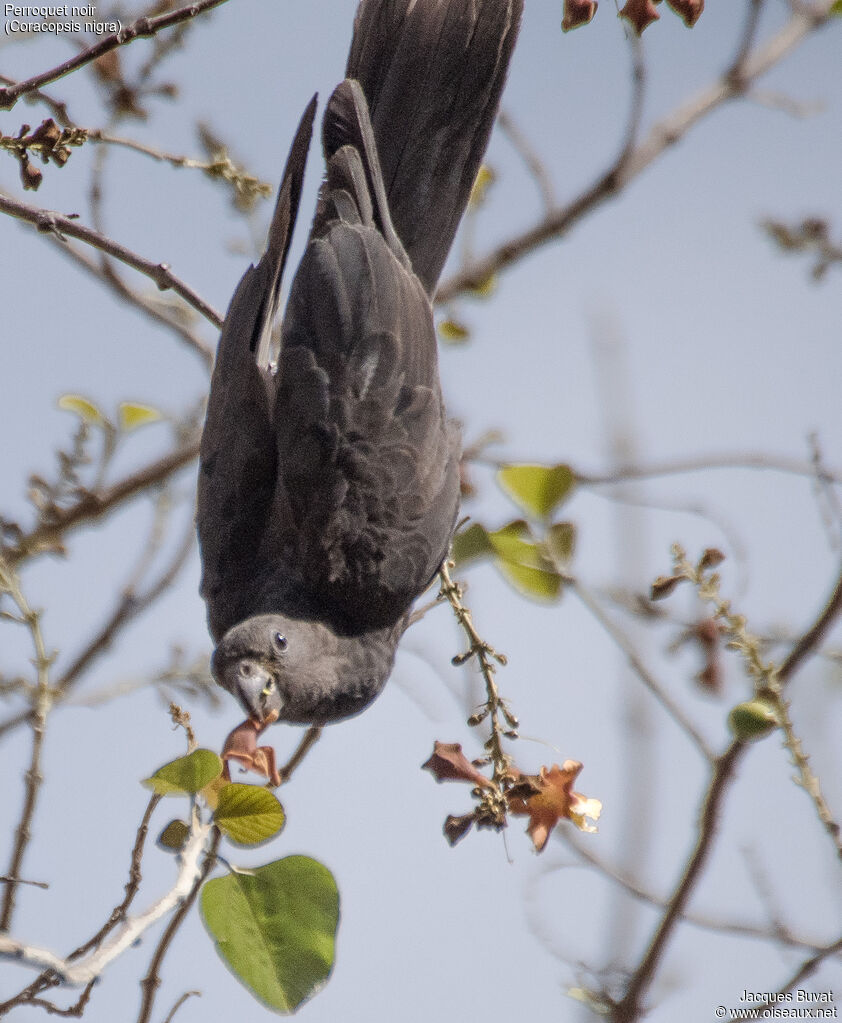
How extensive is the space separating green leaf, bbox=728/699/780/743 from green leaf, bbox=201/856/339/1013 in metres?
0.69

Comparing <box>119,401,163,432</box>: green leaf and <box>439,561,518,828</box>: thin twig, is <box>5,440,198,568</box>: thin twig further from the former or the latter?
<box>439,561,518,828</box>: thin twig

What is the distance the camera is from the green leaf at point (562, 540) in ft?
8.27

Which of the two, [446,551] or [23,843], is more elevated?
[446,551]

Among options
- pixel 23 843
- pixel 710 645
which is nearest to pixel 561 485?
pixel 710 645

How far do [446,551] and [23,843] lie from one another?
4.49ft

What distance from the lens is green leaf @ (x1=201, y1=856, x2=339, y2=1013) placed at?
1.69m

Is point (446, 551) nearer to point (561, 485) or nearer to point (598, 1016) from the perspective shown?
point (561, 485)

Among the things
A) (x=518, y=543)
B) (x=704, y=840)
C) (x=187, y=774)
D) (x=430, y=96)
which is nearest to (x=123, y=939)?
(x=187, y=774)

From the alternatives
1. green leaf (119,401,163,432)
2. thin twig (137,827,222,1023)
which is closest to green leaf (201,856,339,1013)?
thin twig (137,827,222,1023)

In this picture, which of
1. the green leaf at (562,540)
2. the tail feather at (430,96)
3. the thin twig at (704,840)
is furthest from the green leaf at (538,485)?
the tail feather at (430,96)

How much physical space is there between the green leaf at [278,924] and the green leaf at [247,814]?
97mm

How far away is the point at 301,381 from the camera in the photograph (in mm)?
3031

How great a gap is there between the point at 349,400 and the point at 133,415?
71 cm

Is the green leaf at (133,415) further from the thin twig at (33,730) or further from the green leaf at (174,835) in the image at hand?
the green leaf at (174,835)
